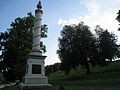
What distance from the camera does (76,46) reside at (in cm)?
5738

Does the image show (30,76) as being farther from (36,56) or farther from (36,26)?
(36,26)

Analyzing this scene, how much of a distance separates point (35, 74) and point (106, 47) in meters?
33.3

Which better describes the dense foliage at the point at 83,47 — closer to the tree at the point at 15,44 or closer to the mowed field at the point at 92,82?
the mowed field at the point at 92,82

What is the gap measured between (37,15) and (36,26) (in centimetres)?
163

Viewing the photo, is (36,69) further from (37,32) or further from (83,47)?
(83,47)

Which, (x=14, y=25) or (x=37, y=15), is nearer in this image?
(x=37, y=15)

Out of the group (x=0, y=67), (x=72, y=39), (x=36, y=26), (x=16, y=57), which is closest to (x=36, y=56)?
(x=36, y=26)

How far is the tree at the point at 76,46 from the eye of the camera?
185ft

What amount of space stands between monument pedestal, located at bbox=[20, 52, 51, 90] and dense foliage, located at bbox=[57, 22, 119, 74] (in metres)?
27.6

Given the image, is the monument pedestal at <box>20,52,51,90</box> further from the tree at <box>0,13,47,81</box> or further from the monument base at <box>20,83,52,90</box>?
the tree at <box>0,13,47,81</box>

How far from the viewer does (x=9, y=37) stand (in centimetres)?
5394

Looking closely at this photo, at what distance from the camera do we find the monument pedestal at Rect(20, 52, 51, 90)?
27.7 m

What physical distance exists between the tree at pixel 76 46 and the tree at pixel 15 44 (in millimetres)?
6650

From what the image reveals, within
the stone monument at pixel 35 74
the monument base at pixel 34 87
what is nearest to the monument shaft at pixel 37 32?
the stone monument at pixel 35 74
